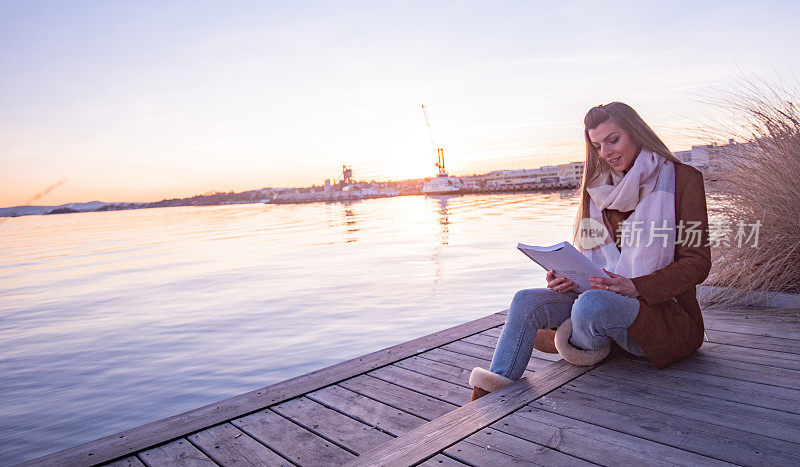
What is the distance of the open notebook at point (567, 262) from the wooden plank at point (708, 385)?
16.0 inches

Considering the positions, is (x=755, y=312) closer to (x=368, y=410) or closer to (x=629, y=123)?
(x=629, y=123)

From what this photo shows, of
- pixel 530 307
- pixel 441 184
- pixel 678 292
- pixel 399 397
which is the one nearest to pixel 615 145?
pixel 678 292

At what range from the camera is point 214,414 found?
2443 mm

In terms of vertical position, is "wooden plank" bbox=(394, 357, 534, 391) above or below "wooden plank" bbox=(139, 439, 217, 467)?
below

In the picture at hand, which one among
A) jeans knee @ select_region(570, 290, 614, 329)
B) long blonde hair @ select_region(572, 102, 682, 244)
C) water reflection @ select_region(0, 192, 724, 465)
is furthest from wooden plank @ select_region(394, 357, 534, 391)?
water reflection @ select_region(0, 192, 724, 465)

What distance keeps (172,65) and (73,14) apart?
5.81 meters

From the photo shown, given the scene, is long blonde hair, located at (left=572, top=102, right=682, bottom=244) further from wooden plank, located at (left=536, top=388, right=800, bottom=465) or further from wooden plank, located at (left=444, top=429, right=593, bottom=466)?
wooden plank, located at (left=444, top=429, right=593, bottom=466)

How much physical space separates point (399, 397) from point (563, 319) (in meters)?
0.94

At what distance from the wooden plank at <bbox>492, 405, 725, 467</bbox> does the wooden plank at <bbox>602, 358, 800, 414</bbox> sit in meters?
0.53

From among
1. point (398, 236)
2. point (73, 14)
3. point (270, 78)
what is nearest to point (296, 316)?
point (398, 236)

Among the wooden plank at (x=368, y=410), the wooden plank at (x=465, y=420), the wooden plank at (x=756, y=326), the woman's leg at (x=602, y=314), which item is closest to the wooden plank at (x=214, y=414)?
the wooden plank at (x=368, y=410)

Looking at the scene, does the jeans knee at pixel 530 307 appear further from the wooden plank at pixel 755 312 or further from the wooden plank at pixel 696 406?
the wooden plank at pixel 755 312

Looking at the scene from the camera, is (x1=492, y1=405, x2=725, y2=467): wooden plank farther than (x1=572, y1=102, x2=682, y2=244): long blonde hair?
No

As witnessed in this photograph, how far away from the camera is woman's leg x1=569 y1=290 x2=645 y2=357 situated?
1.93 meters
